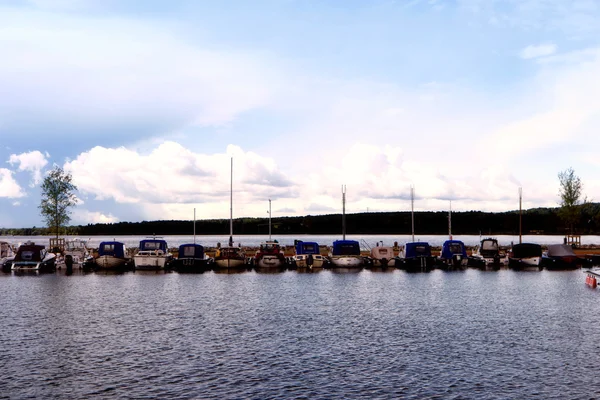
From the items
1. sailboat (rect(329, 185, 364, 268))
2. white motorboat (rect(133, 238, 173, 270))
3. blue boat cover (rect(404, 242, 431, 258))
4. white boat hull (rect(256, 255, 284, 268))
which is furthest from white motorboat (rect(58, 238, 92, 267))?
blue boat cover (rect(404, 242, 431, 258))

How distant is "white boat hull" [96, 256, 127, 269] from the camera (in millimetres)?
90812

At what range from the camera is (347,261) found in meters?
90.1

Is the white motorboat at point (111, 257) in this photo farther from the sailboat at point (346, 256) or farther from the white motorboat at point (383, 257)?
the white motorboat at point (383, 257)

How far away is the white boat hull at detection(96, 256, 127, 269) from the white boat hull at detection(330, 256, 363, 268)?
101 feet

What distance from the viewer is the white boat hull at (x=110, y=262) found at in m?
90.8

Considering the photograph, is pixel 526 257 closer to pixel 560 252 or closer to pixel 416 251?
pixel 560 252

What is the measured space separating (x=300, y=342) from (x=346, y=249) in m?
56.7

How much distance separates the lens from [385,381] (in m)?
27.7

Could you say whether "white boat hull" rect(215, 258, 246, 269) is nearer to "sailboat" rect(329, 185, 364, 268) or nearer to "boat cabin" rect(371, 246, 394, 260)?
"sailboat" rect(329, 185, 364, 268)

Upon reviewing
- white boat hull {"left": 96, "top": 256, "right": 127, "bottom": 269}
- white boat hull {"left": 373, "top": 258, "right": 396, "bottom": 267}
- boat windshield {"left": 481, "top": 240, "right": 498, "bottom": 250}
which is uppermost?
boat windshield {"left": 481, "top": 240, "right": 498, "bottom": 250}

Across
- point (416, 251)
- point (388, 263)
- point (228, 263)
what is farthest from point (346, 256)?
point (228, 263)

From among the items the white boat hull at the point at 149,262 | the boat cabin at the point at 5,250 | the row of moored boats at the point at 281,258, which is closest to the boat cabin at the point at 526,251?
the row of moored boats at the point at 281,258

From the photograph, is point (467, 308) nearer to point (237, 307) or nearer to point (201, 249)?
point (237, 307)

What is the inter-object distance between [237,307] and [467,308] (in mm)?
18732
